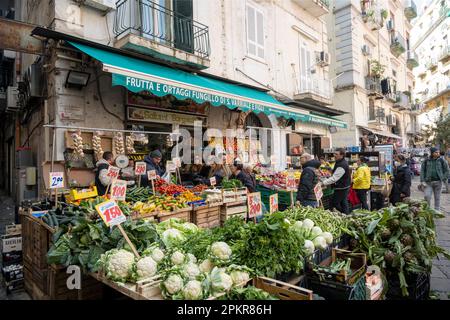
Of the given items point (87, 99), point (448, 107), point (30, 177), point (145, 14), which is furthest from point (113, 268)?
point (448, 107)

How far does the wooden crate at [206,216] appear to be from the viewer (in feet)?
16.8

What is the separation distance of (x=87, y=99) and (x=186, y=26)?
13.4 ft

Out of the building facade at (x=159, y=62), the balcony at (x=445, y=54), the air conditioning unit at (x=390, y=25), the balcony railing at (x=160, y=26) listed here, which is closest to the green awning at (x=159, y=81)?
the building facade at (x=159, y=62)

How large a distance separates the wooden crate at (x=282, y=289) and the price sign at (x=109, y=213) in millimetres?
1404

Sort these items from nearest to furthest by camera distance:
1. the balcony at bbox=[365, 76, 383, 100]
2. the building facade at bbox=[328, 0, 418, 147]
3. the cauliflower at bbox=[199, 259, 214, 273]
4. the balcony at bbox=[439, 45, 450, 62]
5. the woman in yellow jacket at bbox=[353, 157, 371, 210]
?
the cauliflower at bbox=[199, 259, 214, 273] → the woman in yellow jacket at bbox=[353, 157, 371, 210] → the building facade at bbox=[328, 0, 418, 147] → the balcony at bbox=[365, 76, 383, 100] → the balcony at bbox=[439, 45, 450, 62]

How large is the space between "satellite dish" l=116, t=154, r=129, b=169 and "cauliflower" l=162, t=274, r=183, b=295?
16.1ft

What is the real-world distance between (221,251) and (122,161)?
4775 mm

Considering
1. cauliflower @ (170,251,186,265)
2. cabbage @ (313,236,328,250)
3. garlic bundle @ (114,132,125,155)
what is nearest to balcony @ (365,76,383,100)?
garlic bundle @ (114,132,125,155)

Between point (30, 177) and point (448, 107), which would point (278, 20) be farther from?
point (448, 107)

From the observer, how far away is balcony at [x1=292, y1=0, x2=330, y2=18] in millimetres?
13578

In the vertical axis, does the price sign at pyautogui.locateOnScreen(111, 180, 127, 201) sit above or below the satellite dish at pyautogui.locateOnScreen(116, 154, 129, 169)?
below

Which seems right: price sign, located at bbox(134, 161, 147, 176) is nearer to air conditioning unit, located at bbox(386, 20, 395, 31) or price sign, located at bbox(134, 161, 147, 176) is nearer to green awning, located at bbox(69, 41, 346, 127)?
green awning, located at bbox(69, 41, 346, 127)

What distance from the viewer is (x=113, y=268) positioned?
7.92 feet

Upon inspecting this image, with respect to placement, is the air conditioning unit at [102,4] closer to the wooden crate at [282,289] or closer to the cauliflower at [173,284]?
the cauliflower at [173,284]
